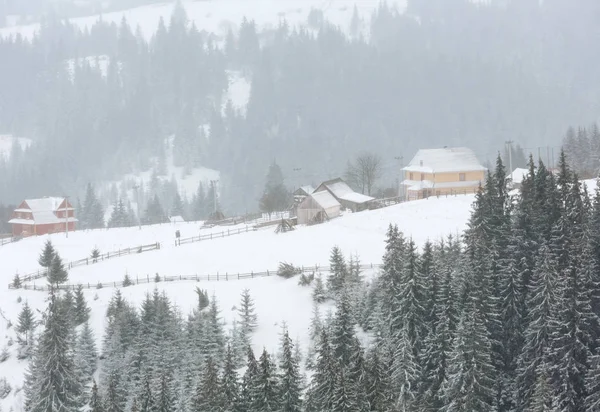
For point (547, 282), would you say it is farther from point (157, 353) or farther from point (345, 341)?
point (157, 353)

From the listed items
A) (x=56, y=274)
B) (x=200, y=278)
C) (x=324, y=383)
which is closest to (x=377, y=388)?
(x=324, y=383)

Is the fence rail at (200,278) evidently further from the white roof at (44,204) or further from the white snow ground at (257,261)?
the white roof at (44,204)

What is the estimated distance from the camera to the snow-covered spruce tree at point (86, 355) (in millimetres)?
46656

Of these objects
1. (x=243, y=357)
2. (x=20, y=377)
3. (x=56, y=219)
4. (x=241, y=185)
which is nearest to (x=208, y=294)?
(x=243, y=357)

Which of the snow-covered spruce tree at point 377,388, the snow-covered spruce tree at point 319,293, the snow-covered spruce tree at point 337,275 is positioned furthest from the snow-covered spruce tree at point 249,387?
Result: the snow-covered spruce tree at point 319,293

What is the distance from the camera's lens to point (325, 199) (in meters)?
75.6

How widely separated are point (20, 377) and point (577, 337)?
3956 cm

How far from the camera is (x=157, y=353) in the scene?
44.9 metres

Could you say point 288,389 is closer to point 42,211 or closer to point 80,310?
point 80,310

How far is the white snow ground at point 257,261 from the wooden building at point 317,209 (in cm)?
221

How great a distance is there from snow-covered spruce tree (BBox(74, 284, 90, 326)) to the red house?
50354mm

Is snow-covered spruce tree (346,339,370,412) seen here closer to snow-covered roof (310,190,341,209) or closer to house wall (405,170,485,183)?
snow-covered roof (310,190,341,209)

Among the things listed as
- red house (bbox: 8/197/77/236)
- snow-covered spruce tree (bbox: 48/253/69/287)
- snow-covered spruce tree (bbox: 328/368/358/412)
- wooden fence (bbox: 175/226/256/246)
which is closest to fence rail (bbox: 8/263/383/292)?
snow-covered spruce tree (bbox: 48/253/69/287)

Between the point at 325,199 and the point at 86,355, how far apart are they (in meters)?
35.4
